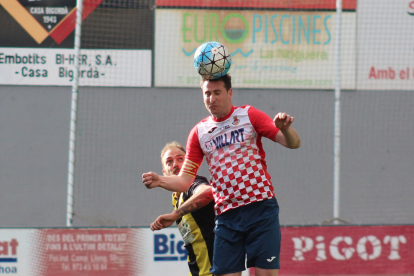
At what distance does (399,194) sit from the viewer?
9055mm

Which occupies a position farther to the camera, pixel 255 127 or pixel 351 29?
pixel 351 29

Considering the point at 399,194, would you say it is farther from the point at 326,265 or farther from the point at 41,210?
the point at 41,210

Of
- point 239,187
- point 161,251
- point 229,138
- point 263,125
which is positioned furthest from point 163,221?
point 161,251

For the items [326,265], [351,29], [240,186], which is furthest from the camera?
[351,29]

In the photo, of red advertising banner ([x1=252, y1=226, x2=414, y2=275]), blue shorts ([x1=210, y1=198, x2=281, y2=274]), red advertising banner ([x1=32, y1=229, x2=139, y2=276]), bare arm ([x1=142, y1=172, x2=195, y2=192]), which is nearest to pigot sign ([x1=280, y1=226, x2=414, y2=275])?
red advertising banner ([x1=252, y1=226, x2=414, y2=275])

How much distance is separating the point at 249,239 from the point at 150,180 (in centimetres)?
76

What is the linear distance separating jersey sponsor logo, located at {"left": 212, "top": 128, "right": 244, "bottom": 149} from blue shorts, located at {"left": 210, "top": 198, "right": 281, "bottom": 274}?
16.5 inches

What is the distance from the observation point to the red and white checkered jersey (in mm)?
3068

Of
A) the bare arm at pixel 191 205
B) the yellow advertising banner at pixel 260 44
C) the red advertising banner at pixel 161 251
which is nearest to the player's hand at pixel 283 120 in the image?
the bare arm at pixel 191 205

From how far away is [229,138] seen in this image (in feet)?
10.3

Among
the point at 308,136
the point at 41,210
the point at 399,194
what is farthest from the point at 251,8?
the point at 41,210

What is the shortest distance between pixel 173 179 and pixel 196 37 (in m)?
5.75

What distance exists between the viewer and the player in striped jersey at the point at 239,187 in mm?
3066

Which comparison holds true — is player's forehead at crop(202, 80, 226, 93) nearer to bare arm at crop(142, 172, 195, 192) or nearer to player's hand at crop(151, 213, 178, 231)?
bare arm at crop(142, 172, 195, 192)
